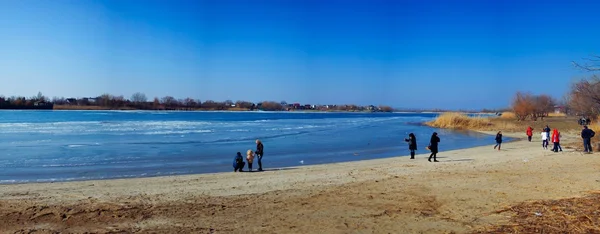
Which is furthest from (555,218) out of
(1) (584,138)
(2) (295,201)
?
(1) (584,138)

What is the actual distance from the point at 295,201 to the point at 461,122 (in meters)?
52.2

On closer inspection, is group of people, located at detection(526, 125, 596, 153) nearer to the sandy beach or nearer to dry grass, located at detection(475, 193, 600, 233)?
the sandy beach

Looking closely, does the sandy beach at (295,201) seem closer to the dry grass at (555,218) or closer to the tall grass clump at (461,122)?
the dry grass at (555,218)

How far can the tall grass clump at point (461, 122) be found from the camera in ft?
184

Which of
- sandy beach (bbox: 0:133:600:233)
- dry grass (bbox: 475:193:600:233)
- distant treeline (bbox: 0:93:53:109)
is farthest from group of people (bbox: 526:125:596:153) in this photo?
distant treeline (bbox: 0:93:53:109)

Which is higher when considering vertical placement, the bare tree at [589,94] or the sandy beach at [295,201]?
the bare tree at [589,94]

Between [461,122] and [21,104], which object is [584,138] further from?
[21,104]

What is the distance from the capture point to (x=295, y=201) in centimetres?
968

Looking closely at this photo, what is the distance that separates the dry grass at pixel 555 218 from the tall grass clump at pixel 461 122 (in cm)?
4921

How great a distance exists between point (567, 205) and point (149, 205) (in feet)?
25.6

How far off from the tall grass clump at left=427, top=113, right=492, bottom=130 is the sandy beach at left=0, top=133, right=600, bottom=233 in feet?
141

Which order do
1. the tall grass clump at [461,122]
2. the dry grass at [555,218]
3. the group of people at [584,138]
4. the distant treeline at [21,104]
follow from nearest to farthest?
1. the dry grass at [555,218]
2. the group of people at [584,138]
3. the tall grass clump at [461,122]
4. the distant treeline at [21,104]

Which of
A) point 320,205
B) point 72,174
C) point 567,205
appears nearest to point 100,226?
point 320,205

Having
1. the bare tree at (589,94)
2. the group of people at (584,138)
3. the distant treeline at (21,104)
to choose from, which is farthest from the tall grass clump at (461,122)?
the distant treeline at (21,104)
